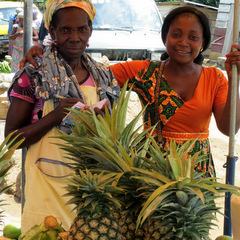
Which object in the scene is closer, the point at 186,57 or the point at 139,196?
the point at 139,196

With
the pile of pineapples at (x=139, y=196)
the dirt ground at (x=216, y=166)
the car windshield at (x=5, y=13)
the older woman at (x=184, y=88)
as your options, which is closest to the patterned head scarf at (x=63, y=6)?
the older woman at (x=184, y=88)

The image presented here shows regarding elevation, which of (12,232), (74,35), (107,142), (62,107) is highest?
(74,35)

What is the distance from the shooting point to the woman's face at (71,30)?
2.25 meters

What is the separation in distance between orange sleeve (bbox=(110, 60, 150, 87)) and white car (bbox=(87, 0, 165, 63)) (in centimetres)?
490

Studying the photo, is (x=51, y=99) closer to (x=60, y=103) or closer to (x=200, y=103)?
(x=60, y=103)

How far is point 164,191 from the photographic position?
1.43m

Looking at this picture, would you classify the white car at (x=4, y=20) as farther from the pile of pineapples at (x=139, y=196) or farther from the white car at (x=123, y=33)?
the pile of pineapples at (x=139, y=196)

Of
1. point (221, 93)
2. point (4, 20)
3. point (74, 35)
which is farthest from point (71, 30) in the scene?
point (4, 20)

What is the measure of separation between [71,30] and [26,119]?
58cm

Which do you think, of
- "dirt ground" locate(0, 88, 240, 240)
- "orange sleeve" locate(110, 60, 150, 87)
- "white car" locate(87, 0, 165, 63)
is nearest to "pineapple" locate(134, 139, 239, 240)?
"orange sleeve" locate(110, 60, 150, 87)

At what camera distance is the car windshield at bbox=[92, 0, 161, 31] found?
7.94 metres

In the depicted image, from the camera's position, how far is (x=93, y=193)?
1.49m

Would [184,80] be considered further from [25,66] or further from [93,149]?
[93,149]

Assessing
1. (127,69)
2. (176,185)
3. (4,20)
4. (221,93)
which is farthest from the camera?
(4,20)
